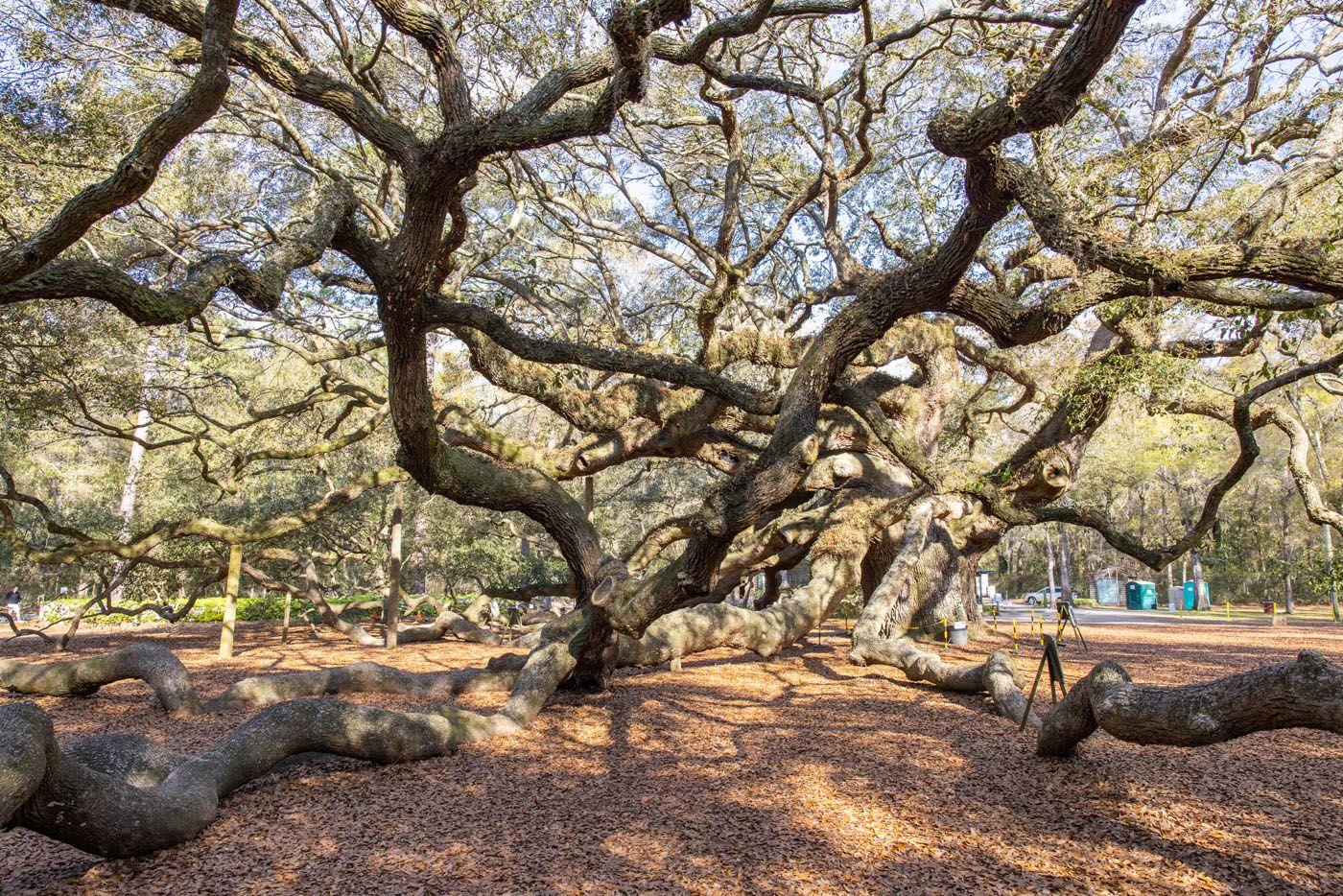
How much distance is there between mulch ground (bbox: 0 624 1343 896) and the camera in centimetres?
329

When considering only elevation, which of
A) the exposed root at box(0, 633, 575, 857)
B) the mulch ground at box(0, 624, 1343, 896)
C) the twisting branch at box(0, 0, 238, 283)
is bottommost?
the mulch ground at box(0, 624, 1343, 896)

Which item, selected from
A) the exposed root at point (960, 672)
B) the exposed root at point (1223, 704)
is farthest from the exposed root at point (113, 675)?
the exposed root at point (1223, 704)

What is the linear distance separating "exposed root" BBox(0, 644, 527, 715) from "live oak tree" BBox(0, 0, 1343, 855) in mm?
33

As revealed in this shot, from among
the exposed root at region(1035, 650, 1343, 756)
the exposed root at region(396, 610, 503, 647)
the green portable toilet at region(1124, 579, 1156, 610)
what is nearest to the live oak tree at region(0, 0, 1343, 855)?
the exposed root at region(1035, 650, 1343, 756)

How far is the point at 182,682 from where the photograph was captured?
21.5ft

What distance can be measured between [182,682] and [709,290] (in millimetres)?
6896

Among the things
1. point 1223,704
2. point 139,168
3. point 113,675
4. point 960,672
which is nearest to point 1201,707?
point 1223,704

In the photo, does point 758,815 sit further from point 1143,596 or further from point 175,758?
point 1143,596

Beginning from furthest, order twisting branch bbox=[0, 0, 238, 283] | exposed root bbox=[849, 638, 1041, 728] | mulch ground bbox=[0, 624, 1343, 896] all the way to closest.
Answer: exposed root bbox=[849, 638, 1041, 728]
twisting branch bbox=[0, 0, 238, 283]
mulch ground bbox=[0, 624, 1343, 896]

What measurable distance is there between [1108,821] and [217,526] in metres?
9.59

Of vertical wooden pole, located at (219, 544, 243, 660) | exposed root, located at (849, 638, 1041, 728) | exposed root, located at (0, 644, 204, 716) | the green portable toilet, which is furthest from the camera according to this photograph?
the green portable toilet

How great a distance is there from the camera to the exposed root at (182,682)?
654 centimetres

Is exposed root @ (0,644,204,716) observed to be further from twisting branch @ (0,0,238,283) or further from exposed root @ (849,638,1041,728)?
exposed root @ (849,638,1041,728)

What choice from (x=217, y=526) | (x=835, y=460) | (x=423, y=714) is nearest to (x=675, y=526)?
(x=835, y=460)
